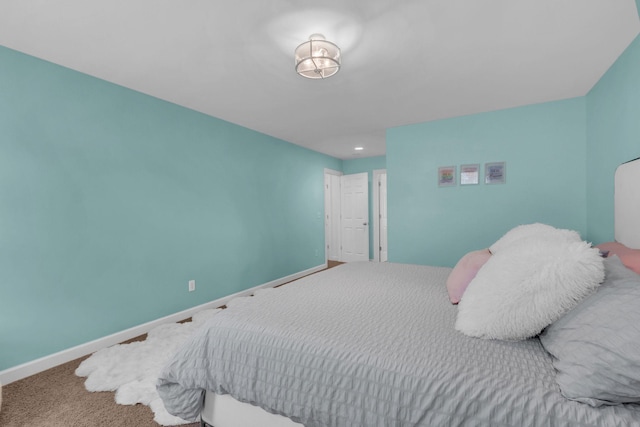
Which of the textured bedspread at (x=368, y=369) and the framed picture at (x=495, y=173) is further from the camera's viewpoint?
the framed picture at (x=495, y=173)

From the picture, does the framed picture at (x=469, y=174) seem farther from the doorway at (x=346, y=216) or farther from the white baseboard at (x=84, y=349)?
the white baseboard at (x=84, y=349)

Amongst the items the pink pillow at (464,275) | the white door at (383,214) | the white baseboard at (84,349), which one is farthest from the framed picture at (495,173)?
the white baseboard at (84,349)

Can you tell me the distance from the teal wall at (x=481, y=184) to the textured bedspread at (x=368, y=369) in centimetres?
233

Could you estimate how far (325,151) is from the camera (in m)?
5.67

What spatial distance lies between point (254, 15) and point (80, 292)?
8.49ft

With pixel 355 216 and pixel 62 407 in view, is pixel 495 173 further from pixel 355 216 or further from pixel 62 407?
pixel 62 407

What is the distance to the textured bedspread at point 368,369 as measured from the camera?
88 cm

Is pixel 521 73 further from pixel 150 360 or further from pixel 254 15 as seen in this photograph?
pixel 150 360

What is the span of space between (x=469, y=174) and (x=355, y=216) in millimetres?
3034

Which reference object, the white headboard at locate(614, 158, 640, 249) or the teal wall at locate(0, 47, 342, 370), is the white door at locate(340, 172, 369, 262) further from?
the white headboard at locate(614, 158, 640, 249)

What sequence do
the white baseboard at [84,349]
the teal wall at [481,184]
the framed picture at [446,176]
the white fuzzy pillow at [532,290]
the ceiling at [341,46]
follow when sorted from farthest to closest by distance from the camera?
the framed picture at [446,176], the teal wall at [481,184], the white baseboard at [84,349], the ceiling at [341,46], the white fuzzy pillow at [532,290]

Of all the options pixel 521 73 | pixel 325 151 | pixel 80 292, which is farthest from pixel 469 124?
pixel 80 292

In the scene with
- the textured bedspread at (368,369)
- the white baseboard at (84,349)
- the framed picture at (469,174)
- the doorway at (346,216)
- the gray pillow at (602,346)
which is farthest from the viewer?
the doorway at (346,216)

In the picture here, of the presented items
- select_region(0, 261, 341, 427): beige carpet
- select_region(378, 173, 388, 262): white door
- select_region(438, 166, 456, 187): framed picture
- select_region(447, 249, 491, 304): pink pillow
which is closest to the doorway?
select_region(378, 173, 388, 262): white door
